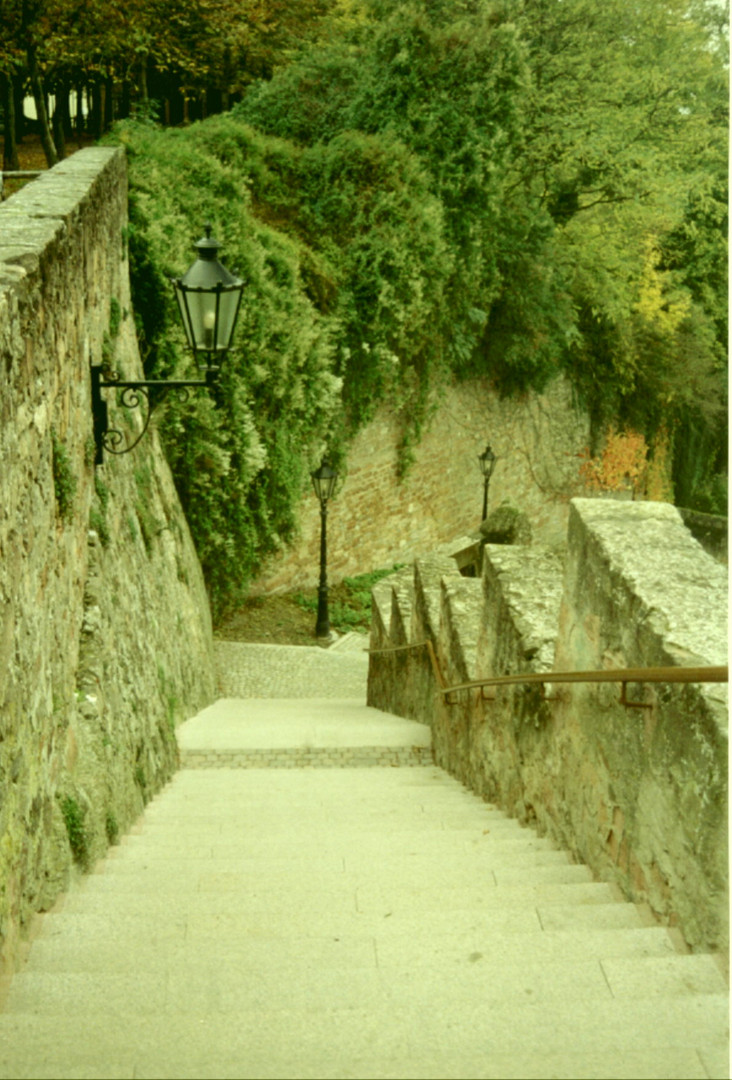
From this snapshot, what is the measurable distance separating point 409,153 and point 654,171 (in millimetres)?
6821

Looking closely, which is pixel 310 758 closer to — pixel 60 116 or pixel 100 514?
pixel 100 514

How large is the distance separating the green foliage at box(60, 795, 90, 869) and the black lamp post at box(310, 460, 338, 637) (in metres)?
8.95

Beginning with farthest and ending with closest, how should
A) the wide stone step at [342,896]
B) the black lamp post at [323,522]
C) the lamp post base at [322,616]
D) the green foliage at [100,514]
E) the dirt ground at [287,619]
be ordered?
the dirt ground at [287,619], the lamp post base at [322,616], the black lamp post at [323,522], the green foliage at [100,514], the wide stone step at [342,896]

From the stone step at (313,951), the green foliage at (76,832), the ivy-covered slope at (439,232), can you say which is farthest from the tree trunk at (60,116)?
the stone step at (313,951)

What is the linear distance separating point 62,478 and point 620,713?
104 inches

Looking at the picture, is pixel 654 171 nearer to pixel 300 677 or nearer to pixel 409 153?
pixel 409 153

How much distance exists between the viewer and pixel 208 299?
5.36 meters

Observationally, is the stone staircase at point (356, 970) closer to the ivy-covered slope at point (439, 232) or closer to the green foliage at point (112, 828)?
the green foliage at point (112, 828)

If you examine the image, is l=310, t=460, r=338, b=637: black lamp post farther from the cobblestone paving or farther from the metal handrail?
the metal handrail

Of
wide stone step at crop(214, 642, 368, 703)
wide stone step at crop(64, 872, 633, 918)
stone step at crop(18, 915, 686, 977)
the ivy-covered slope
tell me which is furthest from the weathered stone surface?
stone step at crop(18, 915, 686, 977)

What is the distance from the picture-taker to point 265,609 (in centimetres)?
1448

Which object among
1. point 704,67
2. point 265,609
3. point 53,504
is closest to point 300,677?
point 265,609

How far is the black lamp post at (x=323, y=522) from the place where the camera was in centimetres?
1292

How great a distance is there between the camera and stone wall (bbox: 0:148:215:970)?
3398 millimetres
